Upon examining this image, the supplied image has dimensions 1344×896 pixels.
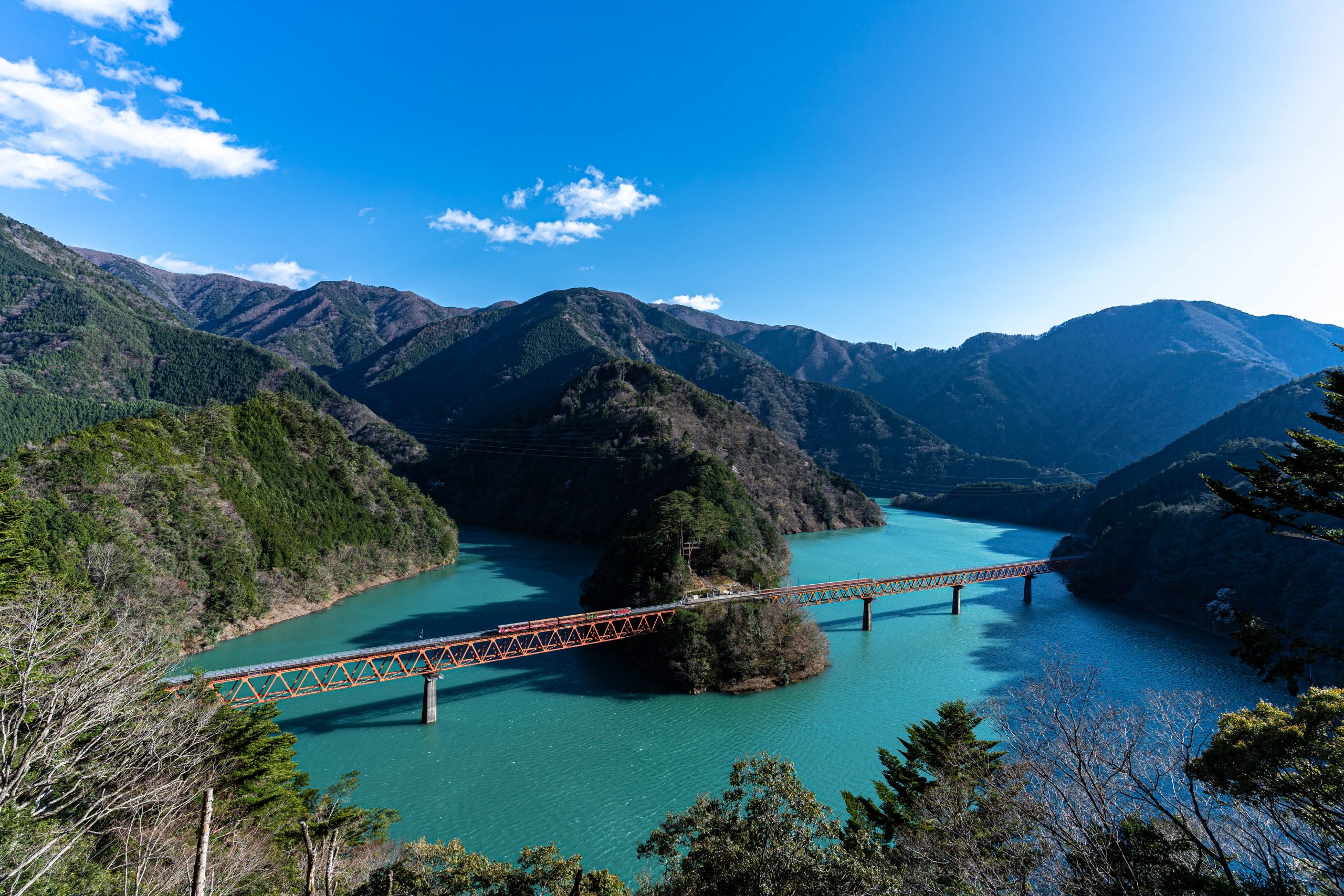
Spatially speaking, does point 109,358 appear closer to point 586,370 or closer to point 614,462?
point 586,370

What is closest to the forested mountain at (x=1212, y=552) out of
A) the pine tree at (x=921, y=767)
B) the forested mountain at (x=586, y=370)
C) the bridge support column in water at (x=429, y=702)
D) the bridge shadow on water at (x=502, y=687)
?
the pine tree at (x=921, y=767)

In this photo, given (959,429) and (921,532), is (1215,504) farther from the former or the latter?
(959,429)

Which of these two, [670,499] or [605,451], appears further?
[605,451]

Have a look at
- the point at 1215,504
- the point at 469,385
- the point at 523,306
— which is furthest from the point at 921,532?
the point at 523,306

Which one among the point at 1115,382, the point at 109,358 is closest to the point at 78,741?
the point at 109,358

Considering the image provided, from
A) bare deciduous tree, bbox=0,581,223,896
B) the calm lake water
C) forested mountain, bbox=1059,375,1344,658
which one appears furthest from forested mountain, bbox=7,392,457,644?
forested mountain, bbox=1059,375,1344,658

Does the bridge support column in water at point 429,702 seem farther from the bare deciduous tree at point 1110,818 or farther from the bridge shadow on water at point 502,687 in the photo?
the bare deciduous tree at point 1110,818

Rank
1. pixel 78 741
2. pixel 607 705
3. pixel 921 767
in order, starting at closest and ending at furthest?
pixel 78 741, pixel 921 767, pixel 607 705
